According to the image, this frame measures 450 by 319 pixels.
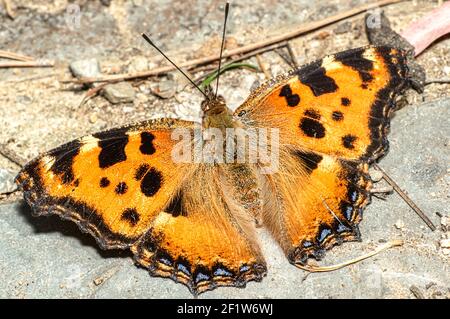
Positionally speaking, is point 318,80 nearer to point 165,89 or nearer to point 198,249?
point 198,249

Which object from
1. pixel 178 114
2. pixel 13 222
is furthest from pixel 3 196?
pixel 178 114

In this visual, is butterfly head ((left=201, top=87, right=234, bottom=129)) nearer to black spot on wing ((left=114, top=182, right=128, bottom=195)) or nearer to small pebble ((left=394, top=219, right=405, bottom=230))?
black spot on wing ((left=114, top=182, right=128, bottom=195))

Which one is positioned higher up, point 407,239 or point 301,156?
point 301,156

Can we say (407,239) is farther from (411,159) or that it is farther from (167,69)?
(167,69)

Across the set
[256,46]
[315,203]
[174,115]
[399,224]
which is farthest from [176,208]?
[256,46]

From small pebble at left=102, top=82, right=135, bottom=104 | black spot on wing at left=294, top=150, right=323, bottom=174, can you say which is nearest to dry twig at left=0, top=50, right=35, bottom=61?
small pebble at left=102, top=82, right=135, bottom=104

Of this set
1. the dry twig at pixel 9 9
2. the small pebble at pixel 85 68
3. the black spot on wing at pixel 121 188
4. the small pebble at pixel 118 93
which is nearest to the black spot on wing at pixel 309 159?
the black spot on wing at pixel 121 188
